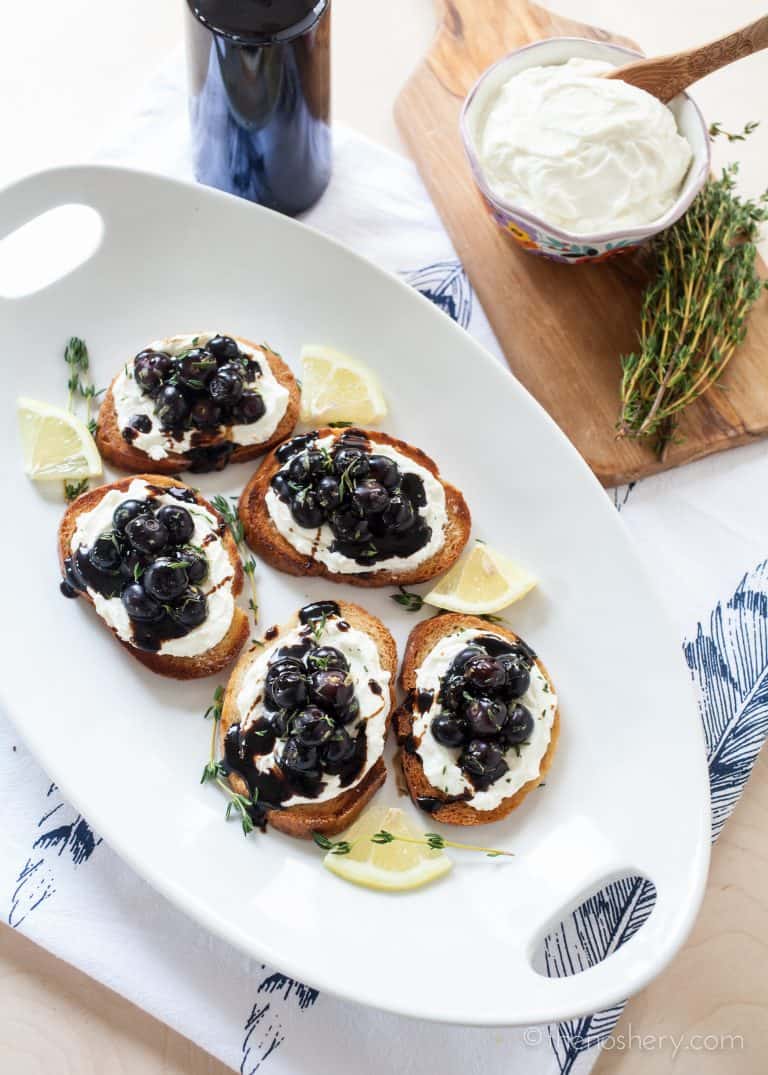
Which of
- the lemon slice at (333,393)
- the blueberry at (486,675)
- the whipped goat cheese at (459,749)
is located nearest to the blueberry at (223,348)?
the lemon slice at (333,393)

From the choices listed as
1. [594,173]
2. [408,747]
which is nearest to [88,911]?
[408,747]

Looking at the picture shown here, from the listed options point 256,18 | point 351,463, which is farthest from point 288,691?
point 256,18

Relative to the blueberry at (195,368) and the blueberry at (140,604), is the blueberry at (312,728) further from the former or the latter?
the blueberry at (195,368)

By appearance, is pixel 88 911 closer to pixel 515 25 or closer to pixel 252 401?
pixel 252 401

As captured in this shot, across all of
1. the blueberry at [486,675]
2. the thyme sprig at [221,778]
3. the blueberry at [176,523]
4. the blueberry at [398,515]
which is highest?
the blueberry at [398,515]

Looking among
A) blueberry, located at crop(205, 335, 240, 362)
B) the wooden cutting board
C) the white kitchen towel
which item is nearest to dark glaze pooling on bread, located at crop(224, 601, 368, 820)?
the white kitchen towel

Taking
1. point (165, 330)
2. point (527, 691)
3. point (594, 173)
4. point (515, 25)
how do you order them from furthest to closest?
point (515, 25), point (165, 330), point (594, 173), point (527, 691)
